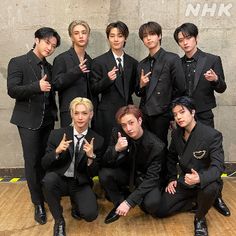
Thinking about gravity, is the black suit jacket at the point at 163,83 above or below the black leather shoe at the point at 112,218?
above

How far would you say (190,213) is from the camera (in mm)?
3002

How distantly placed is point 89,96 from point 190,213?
4.89 ft

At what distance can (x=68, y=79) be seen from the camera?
2.91 meters

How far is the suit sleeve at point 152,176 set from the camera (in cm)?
278

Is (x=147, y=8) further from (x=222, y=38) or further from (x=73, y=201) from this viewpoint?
(x=73, y=201)

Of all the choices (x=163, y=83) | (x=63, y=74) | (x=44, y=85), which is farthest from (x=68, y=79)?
(x=163, y=83)

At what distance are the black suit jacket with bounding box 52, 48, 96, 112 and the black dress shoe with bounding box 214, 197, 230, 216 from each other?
162 centimetres

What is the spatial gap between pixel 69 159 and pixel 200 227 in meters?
1.25

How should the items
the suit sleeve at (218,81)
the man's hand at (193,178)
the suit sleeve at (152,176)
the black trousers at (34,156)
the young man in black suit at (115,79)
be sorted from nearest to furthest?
the man's hand at (193,178)
the suit sleeve at (152,176)
the black trousers at (34,156)
the suit sleeve at (218,81)
the young man in black suit at (115,79)

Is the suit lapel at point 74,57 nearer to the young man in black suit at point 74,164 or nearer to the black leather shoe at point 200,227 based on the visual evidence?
the young man in black suit at point 74,164

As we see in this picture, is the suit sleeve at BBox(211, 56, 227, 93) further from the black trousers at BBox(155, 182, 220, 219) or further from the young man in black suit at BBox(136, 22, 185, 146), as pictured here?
the black trousers at BBox(155, 182, 220, 219)

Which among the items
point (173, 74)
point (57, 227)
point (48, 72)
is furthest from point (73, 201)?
point (173, 74)

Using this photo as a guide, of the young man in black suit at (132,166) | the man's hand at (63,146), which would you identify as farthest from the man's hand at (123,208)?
the man's hand at (63,146)

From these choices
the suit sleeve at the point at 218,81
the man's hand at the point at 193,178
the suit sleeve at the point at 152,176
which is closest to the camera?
the man's hand at the point at 193,178
